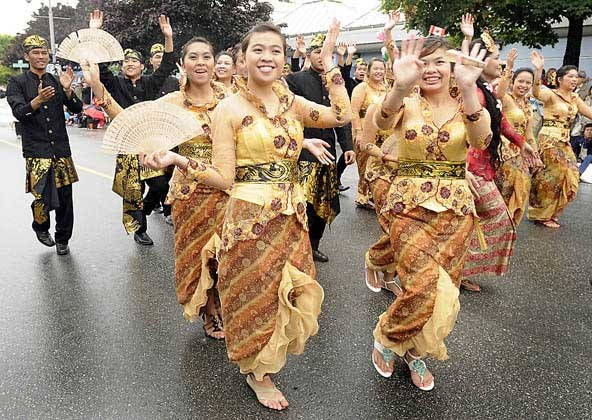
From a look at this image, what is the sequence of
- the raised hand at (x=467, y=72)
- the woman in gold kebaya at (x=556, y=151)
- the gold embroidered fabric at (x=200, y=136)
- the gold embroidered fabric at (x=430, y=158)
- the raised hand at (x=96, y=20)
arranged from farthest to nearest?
1. the woman in gold kebaya at (x=556, y=151)
2. the raised hand at (x=96, y=20)
3. the gold embroidered fabric at (x=200, y=136)
4. the gold embroidered fabric at (x=430, y=158)
5. the raised hand at (x=467, y=72)

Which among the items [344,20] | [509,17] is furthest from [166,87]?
[344,20]

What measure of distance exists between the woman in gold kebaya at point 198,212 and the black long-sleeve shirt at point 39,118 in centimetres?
220

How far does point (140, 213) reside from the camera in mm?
5918

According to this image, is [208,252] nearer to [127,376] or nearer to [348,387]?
[127,376]

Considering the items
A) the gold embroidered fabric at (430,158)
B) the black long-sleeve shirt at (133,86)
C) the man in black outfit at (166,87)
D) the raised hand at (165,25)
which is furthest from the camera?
the man in black outfit at (166,87)

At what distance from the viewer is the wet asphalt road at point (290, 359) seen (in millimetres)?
2924

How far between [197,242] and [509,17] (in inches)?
530

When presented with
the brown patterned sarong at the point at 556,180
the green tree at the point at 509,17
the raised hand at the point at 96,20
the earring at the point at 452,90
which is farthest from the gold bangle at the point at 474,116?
the green tree at the point at 509,17

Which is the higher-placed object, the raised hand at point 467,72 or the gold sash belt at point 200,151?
the raised hand at point 467,72

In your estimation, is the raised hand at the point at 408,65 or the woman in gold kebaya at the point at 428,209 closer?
the raised hand at the point at 408,65

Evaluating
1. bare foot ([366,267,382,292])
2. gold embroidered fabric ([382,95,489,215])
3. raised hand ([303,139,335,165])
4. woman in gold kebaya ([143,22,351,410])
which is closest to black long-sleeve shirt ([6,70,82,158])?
bare foot ([366,267,382,292])

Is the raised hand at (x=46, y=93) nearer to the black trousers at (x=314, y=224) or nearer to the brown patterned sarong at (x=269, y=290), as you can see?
the black trousers at (x=314, y=224)

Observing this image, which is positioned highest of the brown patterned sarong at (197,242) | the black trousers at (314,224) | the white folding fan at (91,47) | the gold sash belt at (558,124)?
the white folding fan at (91,47)

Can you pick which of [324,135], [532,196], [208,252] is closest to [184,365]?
[208,252]
